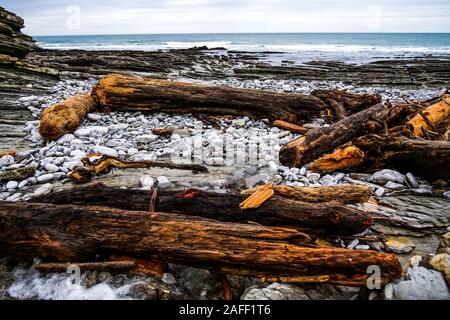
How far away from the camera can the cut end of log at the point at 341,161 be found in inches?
182

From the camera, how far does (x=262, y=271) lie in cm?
238

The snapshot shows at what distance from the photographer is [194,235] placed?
2514 mm

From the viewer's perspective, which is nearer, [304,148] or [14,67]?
[304,148]

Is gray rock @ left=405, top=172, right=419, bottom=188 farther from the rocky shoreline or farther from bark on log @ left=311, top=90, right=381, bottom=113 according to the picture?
bark on log @ left=311, top=90, right=381, bottom=113

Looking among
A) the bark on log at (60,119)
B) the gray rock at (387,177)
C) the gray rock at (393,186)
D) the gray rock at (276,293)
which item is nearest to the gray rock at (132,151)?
the bark on log at (60,119)

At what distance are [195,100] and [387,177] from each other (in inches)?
178

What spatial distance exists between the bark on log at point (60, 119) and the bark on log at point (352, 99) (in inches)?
232

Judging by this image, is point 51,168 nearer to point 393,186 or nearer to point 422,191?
point 393,186

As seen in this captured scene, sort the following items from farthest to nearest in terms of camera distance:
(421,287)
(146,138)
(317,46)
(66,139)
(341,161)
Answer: (317,46)
(146,138)
(66,139)
(341,161)
(421,287)

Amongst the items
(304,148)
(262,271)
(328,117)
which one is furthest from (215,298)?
(328,117)

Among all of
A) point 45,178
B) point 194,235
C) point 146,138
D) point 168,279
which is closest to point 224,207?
point 194,235

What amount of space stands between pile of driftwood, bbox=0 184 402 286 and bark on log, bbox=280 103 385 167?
5.95 feet
